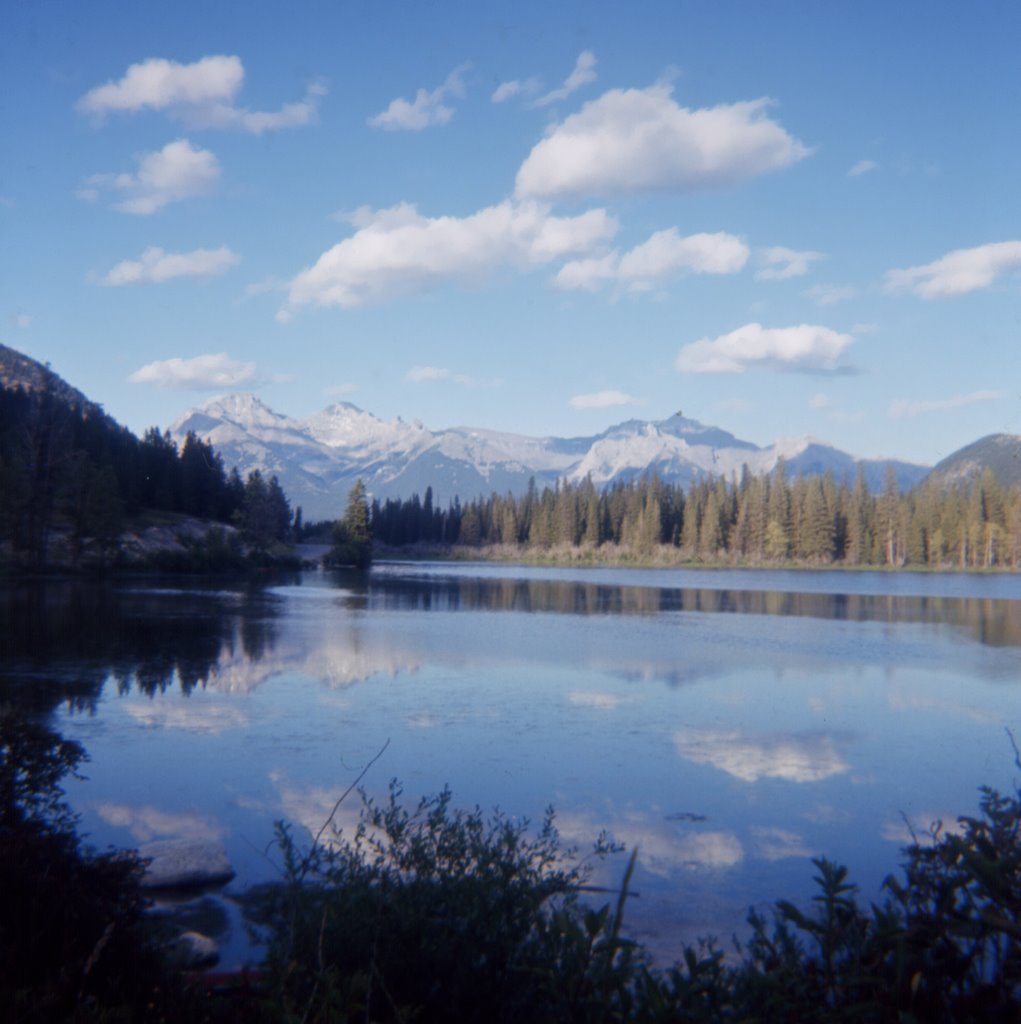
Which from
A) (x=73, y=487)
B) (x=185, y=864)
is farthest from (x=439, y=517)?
(x=185, y=864)

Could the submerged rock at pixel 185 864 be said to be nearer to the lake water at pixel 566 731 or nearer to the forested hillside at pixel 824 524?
the lake water at pixel 566 731

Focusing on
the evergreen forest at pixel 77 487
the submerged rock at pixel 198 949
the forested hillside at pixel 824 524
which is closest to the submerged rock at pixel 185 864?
the submerged rock at pixel 198 949

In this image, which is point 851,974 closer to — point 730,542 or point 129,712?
point 129,712

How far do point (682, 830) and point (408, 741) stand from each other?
16.2ft

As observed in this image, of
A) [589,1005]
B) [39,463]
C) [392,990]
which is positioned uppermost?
[39,463]

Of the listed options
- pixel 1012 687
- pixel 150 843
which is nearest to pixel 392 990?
pixel 150 843

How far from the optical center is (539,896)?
499cm

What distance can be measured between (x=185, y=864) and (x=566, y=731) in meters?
7.33

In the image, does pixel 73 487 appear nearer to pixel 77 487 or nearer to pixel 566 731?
pixel 77 487

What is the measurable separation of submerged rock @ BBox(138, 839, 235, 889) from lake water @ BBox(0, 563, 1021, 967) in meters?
0.24

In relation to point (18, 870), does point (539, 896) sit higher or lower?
lower

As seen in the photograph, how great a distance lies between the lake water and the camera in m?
9.32

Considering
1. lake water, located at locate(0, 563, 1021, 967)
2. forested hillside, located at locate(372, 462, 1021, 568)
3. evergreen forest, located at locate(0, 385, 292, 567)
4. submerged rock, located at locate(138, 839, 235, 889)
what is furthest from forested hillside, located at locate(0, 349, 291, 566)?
forested hillside, located at locate(372, 462, 1021, 568)

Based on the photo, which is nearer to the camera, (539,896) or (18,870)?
(18,870)
